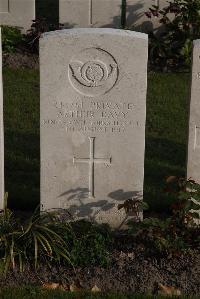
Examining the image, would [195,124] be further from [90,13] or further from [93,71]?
[90,13]

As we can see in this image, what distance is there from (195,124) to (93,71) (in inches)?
41.5

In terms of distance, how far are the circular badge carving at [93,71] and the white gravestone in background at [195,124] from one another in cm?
70

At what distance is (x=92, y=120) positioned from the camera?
645cm

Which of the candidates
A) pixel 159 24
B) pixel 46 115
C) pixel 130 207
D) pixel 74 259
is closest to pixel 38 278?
pixel 74 259

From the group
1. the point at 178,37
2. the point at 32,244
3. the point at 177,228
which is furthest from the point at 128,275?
the point at 178,37

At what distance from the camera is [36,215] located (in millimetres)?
6398

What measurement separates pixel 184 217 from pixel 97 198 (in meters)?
0.86

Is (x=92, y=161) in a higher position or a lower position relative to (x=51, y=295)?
higher

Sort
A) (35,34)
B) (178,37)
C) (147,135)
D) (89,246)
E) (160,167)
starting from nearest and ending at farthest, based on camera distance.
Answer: (89,246), (160,167), (147,135), (178,37), (35,34)

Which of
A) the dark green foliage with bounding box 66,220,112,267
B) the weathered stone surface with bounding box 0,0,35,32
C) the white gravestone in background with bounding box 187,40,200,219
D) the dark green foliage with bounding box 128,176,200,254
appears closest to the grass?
the dark green foliage with bounding box 66,220,112,267

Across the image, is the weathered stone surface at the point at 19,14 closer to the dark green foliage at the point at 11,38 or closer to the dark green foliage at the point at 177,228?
the dark green foliage at the point at 11,38

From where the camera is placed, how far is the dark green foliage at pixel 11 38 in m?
12.4

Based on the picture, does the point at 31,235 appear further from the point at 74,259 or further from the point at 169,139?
the point at 169,139

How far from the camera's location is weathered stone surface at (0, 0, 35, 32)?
13250mm
